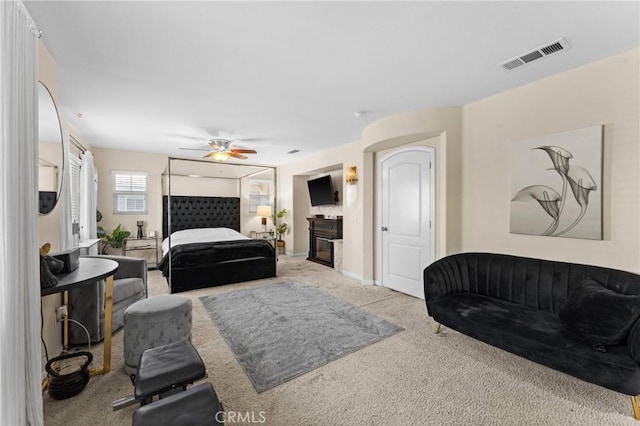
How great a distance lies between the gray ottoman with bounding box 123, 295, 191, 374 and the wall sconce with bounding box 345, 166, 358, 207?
348 cm

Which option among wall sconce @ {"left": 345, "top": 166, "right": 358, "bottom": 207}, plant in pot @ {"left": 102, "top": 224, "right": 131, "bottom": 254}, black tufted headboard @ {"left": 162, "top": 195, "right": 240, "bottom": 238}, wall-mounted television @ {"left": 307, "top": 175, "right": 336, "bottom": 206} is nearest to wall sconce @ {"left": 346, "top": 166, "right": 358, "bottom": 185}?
wall sconce @ {"left": 345, "top": 166, "right": 358, "bottom": 207}

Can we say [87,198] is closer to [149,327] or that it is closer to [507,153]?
[149,327]

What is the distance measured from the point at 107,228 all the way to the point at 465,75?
6.75 meters

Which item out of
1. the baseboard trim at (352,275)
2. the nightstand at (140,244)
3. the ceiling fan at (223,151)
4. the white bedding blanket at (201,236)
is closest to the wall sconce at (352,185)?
the baseboard trim at (352,275)

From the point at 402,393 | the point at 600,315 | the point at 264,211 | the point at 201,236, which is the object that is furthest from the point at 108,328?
the point at 264,211

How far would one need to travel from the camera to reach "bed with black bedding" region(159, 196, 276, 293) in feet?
14.1

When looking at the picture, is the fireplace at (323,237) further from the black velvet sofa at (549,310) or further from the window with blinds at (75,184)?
the window with blinds at (75,184)

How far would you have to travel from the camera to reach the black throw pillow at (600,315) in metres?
1.75

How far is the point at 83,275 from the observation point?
1.87 m

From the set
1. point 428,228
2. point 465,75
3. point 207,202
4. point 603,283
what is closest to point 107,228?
point 207,202

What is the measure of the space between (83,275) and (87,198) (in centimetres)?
345

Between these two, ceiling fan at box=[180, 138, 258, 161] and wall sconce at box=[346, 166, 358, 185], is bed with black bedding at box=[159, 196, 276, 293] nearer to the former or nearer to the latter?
ceiling fan at box=[180, 138, 258, 161]

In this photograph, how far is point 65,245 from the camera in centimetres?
294

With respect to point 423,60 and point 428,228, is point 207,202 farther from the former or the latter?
point 423,60
